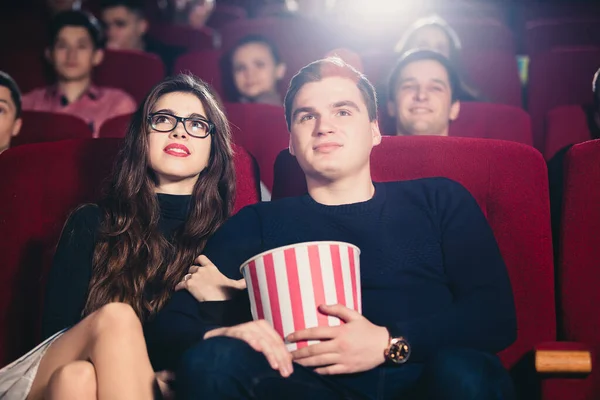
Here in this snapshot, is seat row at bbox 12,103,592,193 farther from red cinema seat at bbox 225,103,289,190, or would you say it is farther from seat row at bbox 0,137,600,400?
seat row at bbox 0,137,600,400

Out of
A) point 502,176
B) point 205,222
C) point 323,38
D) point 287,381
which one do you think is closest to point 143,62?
point 323,38

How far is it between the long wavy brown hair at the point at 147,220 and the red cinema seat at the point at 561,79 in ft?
2.58

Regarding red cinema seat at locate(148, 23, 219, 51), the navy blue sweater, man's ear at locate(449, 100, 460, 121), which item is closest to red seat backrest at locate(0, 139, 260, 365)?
the navy blue sweater

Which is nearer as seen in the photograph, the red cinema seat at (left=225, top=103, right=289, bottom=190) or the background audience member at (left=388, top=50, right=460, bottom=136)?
the red cinema seat at (left=225, top=103, right=289, bottom=190)

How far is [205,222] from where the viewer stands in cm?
81

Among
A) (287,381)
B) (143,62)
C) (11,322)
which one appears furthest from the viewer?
(143,62)

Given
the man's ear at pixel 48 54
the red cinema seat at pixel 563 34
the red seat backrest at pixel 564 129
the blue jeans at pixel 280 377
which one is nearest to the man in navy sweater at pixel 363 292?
the blue jeans at pixel 280 377

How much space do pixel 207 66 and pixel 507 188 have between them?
3.13 feet

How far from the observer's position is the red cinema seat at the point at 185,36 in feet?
6.49

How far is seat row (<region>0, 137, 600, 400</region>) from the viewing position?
697 millimetres

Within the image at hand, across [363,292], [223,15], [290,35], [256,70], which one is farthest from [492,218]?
[223,15]

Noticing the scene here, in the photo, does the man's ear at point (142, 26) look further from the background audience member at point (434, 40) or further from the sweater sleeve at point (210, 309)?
the sweater sleeve at point (210, 309)

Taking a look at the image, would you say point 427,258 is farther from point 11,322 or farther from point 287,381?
point 11,322

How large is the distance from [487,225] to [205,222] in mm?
307
